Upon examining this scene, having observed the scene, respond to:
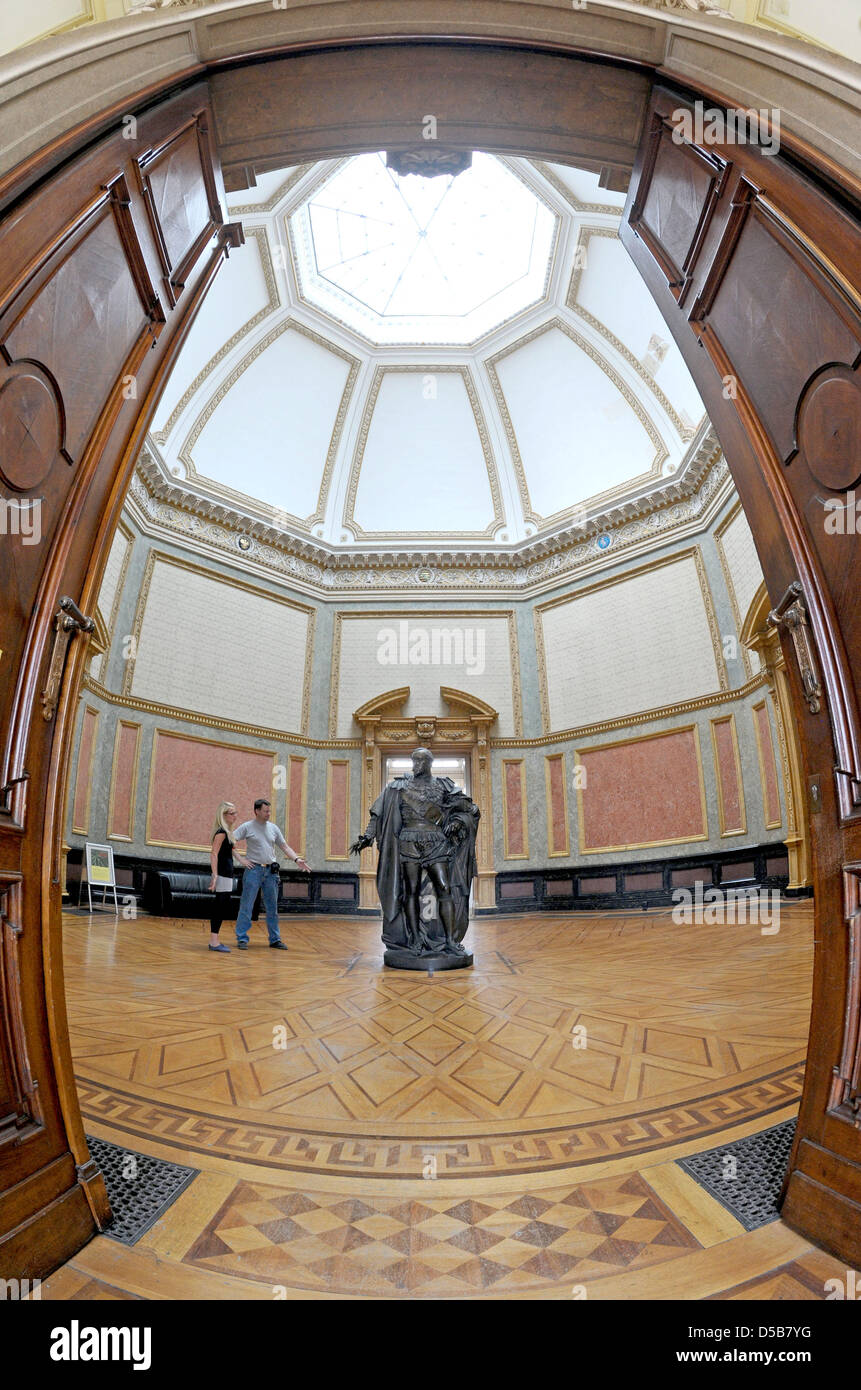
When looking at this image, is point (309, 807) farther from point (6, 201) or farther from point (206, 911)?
point (6, 201)

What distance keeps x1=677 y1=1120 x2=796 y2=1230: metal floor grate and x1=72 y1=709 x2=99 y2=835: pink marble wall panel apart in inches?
367

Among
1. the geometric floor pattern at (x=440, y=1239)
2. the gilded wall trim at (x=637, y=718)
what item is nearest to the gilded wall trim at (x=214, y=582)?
the gilded wall trim at (x=637, y=718)

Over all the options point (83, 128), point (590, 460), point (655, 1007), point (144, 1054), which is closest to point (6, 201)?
point (83, 128)

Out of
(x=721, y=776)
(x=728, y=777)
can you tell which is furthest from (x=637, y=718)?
(x=728, y=777)

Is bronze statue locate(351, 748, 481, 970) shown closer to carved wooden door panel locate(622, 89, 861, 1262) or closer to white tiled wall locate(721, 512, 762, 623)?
carved wooden door panel locate(622, 89, 861, 1262)

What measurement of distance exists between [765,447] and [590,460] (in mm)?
12428

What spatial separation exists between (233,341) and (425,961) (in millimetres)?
12136

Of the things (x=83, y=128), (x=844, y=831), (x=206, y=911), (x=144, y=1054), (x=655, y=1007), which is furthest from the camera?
(x=206, y=911)

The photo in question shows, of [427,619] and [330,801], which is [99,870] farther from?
[427,619]

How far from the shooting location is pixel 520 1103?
2137 millimetres

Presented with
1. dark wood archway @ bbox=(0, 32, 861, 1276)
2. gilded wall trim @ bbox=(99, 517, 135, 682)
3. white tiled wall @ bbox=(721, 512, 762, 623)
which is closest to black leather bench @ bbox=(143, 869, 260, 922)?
gilded wall trim @ bbox=(99, 517, 135, 682)

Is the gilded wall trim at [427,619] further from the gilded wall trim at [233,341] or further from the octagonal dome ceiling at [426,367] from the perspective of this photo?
the gilded wall trim at [233,341]

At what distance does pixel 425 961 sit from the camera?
15.6 ft

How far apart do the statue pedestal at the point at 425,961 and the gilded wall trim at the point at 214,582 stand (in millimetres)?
7652
